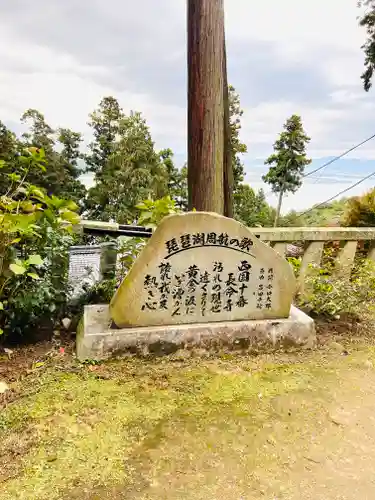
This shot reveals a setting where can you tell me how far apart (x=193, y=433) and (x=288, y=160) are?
2614 cm

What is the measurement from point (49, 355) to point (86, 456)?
100cm

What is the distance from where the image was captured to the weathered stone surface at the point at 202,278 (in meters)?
2.52

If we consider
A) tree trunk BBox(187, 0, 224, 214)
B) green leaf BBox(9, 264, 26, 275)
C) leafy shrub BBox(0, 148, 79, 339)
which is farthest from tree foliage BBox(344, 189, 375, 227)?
green leaf BBox(9, 264, 26, 275)

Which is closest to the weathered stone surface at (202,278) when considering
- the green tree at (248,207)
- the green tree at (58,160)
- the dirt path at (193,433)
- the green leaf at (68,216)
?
the dirt path at (193,433)

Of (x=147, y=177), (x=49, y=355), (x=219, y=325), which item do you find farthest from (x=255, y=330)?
(x=147, y=177)

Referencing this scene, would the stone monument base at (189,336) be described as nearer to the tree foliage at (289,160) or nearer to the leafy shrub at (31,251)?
the leafy shrub at (31,251)

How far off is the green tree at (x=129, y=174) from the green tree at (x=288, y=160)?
33.3ft

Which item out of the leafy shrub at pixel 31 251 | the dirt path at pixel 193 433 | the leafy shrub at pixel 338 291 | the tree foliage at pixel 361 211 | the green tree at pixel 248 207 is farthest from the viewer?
the green tree at pixel 248 207

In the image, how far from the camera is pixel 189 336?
2602 mm

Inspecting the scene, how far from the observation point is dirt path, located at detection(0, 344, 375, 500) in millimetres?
1565

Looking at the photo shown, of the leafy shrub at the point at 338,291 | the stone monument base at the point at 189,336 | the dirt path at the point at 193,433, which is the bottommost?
the dirt path at the point at 193,433

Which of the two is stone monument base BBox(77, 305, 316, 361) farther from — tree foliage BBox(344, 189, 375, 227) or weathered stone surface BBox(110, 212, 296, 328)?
tree foliage BBox(344, 189, 375, 227)

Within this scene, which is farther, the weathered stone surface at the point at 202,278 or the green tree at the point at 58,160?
the green tree at the point at 58,160

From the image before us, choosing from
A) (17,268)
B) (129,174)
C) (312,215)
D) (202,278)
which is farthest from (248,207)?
(17,268)
